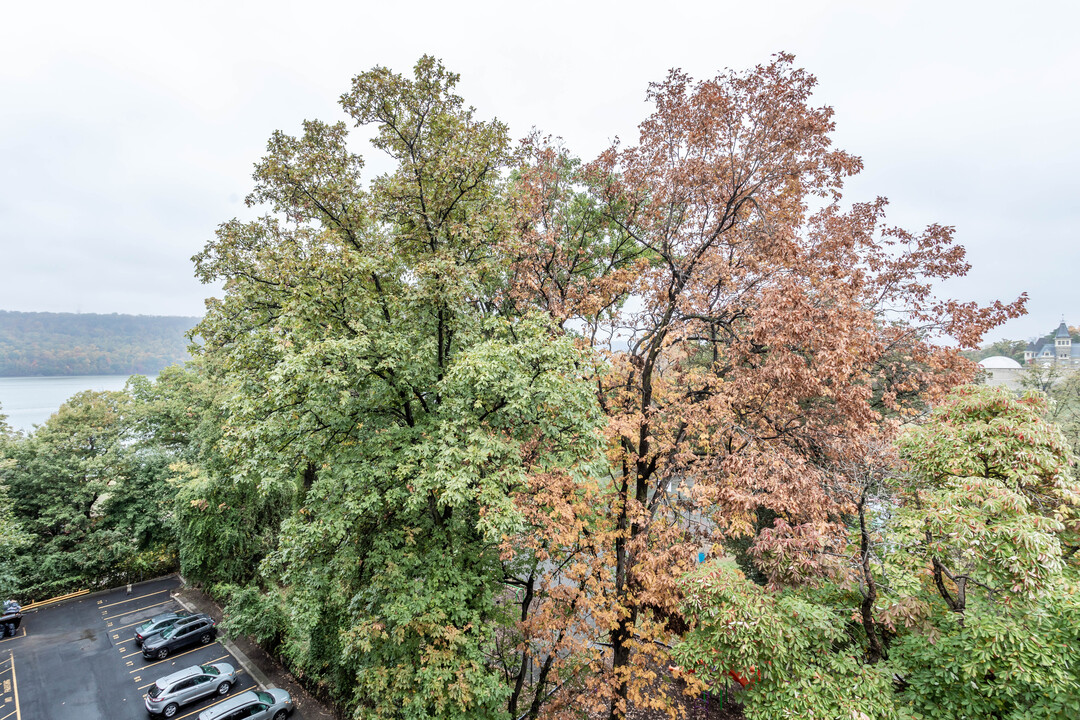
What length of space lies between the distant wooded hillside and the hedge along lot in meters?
53.6

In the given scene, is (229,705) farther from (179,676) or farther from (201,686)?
(179,676)

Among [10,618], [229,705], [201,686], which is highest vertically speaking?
[229,705]

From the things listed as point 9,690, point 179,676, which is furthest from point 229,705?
point 9,690

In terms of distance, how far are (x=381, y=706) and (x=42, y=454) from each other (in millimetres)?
22355

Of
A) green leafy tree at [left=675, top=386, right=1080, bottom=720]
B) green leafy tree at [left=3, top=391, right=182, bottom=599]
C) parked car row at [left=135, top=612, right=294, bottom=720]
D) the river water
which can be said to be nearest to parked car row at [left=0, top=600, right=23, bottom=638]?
green leafy tree at [left=3, top=391, right=182, bottom=599]

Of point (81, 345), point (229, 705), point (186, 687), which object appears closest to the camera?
point (229, 705)

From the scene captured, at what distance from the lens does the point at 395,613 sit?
6820mm

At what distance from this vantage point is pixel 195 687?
1231 centimetres

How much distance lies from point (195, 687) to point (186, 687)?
10.0 inches

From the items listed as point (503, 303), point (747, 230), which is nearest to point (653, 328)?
point (747, 230)

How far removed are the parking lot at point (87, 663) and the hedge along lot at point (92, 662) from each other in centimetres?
2

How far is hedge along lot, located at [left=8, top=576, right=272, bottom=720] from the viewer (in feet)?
40.4

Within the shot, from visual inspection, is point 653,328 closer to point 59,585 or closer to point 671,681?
point 671,681

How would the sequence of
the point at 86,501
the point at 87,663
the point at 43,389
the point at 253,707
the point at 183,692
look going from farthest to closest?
the point at 43,389 < the point at 86,501 < the point at 87,663 < the point at 183,692 < the point at 253,707
